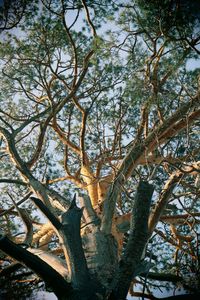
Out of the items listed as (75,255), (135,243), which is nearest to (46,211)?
(75,255)

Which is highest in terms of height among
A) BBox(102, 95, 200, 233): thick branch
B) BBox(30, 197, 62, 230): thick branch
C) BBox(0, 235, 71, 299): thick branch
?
BBox(102, 95, 200, 233): thick branch

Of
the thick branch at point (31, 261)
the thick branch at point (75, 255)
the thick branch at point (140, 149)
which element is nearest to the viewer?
the thick branch at point (31, 261)

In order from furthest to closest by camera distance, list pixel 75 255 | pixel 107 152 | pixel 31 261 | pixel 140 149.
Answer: pixel 107 152 < pixel 140 149 < pixel 75 255 < pixel 31 261

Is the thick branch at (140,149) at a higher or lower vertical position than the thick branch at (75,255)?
higher

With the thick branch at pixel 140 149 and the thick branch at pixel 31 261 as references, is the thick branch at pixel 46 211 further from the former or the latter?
the thick branch at pixel 140 149

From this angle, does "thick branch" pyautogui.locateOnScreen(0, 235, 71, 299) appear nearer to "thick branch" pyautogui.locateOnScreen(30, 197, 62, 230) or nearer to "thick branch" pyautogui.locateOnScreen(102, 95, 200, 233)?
"thick branch" pyautogui.locateOnScreen(30, 197, 62, 230)

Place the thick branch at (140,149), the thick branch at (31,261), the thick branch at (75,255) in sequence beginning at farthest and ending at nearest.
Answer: the thick branch at (140,149) → the thick branch at (75,255) → the thick branch at (31,261)

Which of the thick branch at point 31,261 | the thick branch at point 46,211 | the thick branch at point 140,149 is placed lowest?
the thick branch at point 31,261

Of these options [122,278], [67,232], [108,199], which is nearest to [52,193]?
[108,199]

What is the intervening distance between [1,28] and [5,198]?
120 inches

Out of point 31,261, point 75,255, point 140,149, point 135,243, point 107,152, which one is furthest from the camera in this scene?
point 107,152

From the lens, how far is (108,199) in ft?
10.2

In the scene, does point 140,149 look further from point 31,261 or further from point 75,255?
point 31,261

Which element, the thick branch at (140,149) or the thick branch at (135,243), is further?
the thick branch at (140,149)
